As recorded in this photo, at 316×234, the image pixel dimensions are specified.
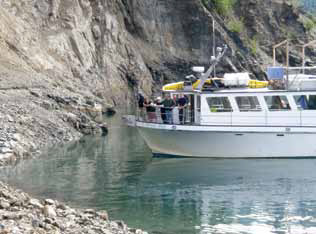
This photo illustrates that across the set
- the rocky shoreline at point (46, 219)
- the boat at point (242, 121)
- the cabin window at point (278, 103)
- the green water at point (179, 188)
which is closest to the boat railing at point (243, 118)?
the boat at point (242, 121)

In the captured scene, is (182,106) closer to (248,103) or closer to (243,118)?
(243,118)

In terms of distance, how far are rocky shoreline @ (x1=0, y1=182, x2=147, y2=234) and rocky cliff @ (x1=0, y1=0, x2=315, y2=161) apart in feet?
36.3

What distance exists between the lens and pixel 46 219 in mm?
15922

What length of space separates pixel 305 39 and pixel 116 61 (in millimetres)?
25929

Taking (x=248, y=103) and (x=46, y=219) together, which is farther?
(x=248, y=103)

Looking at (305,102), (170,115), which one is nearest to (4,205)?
(170,115)

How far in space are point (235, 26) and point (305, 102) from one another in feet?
147

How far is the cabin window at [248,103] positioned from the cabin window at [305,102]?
169 cm

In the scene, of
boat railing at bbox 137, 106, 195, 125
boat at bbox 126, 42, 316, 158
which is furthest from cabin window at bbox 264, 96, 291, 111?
boat railing at bbox 137, 106, 195, 125

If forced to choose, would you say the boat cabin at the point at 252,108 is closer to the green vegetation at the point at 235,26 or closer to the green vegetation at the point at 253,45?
the green vegetation at the point at 253,45

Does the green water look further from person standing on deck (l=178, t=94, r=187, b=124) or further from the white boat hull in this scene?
person standing on deck (l=178, t=94, r=187, b=124)

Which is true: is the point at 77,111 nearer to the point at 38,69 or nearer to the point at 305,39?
the point at 38,69

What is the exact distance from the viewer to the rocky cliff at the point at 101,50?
38.3m

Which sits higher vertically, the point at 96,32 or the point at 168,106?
the point at 96,32
